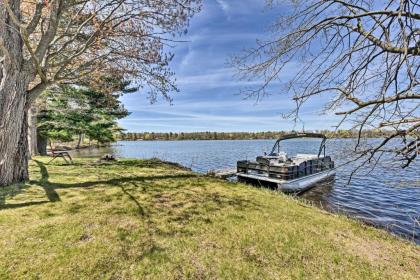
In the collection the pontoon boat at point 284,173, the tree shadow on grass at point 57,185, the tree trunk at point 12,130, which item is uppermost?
the tree trunk at point 12,130

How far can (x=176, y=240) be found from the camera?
4047 millimetres

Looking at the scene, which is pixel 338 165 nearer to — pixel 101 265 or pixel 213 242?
pixel 213 242

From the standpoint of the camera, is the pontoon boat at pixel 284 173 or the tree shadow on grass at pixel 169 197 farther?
the pontoon boat at pixel 284 173

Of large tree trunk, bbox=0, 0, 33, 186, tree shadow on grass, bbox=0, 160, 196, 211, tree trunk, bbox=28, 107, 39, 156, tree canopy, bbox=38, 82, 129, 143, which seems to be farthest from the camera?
tree canopy, bbox=38, 82, 129, 143

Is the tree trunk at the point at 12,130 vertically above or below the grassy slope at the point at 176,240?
above

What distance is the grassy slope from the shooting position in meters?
3.35

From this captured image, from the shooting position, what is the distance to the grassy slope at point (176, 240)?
132 inches

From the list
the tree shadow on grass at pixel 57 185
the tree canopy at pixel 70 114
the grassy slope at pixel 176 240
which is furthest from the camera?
the tree canopy at pixel 70 114

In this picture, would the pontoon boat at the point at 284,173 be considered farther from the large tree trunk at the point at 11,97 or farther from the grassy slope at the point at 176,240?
the large tree trunk at the point at 11,97

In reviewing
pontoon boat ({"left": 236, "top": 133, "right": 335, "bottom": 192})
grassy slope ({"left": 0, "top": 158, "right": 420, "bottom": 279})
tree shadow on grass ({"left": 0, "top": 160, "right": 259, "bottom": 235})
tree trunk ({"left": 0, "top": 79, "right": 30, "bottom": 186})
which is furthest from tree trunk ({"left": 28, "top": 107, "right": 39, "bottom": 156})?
pontoon boat ({"left": 236, "top": 133, "right": 335, "bottom": 192})

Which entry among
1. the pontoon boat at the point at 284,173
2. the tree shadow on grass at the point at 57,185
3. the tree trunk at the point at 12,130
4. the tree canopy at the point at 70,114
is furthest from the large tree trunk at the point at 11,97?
the pontoon boat at the point at 284,173

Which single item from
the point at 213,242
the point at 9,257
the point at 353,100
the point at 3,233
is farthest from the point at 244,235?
the point at 3,233

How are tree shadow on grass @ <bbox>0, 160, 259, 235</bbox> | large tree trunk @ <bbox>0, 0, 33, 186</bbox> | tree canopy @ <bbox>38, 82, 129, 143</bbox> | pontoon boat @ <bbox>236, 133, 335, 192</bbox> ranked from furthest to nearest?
tree canopy @ <bbox>38, 82, 129, 143</bbox> → pontoon boat @ <bbox>236, 133, 335, 192</bbox> → large tree trunk @ <bbox>0, 0, 33, 186</bbox> → tree shadow on grass @ <bbox>0, 160, 259, 235</bbox>

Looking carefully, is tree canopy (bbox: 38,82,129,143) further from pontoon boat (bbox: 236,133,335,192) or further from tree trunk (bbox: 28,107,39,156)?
pontoon boat (bbox: 236,133,335,192)
